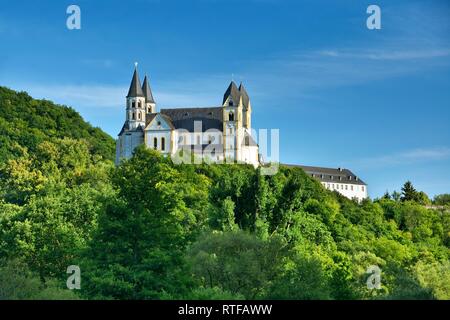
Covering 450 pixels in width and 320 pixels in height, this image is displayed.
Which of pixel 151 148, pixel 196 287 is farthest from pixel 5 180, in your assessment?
pixel 196 287

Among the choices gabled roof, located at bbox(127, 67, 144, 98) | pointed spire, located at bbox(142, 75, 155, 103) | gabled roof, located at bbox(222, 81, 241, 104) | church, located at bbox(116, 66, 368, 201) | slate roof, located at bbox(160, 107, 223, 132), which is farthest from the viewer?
pointed spire, located at bbox(142, 75, 155, 103)

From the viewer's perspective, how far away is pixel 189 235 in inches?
1740

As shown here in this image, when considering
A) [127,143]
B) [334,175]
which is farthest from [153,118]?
[334,175]

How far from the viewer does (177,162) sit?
93.2 metres

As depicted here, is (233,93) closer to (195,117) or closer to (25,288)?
(195,117)

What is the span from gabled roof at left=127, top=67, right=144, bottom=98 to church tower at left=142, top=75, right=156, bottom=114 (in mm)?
1218

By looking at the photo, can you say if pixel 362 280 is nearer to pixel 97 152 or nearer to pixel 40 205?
pixel 40 205

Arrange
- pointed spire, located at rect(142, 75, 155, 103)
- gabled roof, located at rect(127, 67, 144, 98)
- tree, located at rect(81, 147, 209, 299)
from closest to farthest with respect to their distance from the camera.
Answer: tree, located at rect(81, 147, 209, 299) → gabled roof, located at rect(127, 67, 144, 98) → pointed spire, located at rect(142, 75, 155, 103)

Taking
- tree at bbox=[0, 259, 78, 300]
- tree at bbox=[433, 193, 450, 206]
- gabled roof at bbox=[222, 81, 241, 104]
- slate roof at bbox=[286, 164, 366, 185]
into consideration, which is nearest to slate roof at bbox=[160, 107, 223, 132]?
gabled roof at bbox=[222, 81, 241, 104]

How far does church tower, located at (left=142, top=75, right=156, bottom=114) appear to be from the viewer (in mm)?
105875

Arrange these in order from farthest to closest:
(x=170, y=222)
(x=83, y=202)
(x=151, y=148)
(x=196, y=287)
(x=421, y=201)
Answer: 1. (x=421, y=201)
2. (x=151, y=148)
3. (x=83, y=202)
4. (x=170, y=222)
5. (x=196, y=287)

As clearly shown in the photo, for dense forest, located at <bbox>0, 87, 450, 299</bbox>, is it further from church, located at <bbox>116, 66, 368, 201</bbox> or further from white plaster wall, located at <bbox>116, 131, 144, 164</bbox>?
church, located at <bbox>116, 66, 368, 201</bbox>

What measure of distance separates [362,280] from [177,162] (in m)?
48.1

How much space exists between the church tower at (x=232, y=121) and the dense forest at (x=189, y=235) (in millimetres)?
4739
